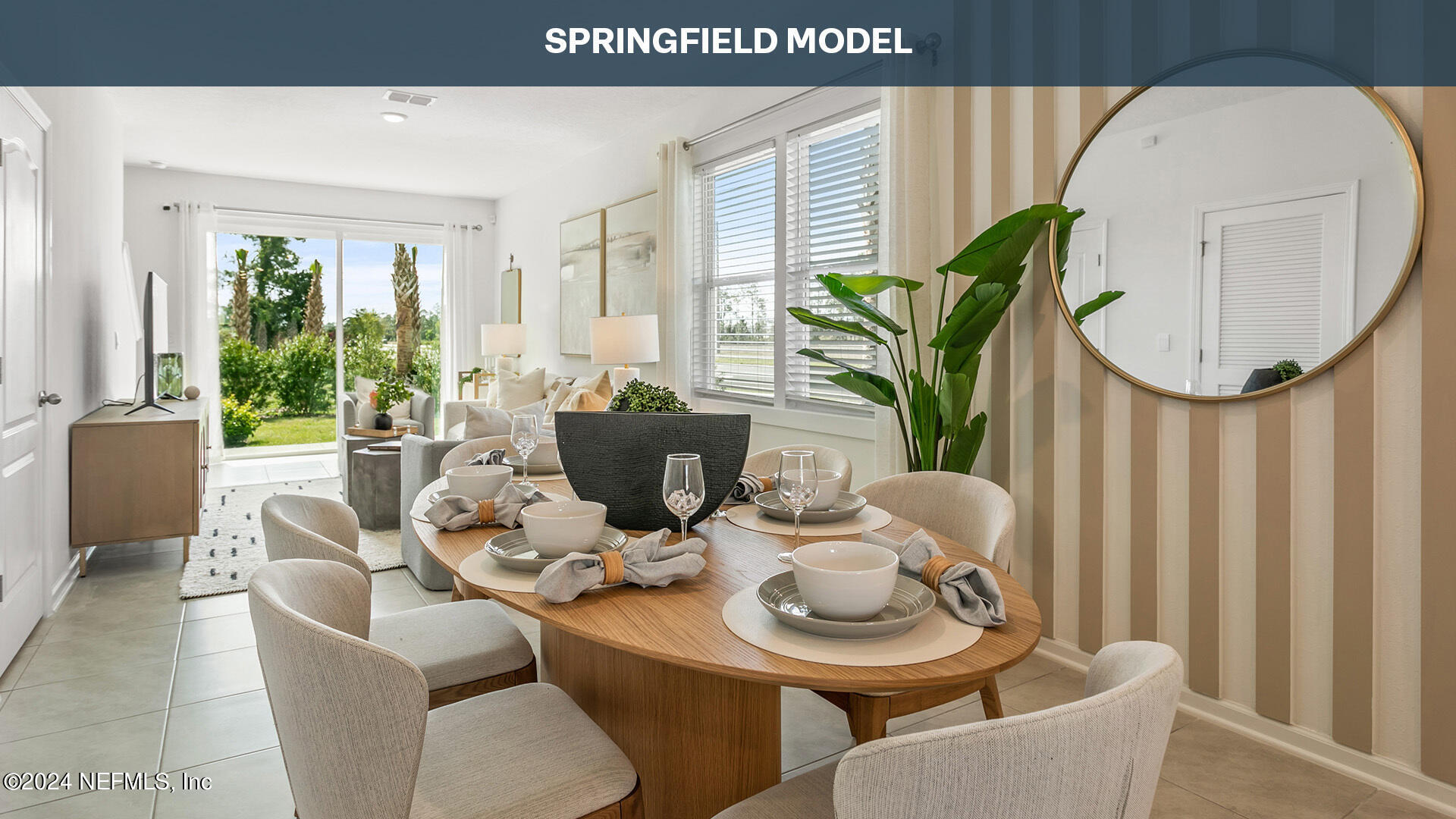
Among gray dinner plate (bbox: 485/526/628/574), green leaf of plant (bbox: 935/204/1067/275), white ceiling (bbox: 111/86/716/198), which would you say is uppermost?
white ceiling (bbox: 111/86/716/198)

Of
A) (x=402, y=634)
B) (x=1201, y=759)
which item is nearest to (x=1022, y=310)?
(x=1201, y=759)

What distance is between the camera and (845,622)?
107 centimetres

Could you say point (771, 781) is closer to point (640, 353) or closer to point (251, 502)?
point (640, 353)

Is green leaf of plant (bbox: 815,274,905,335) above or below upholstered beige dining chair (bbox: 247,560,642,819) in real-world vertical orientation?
above

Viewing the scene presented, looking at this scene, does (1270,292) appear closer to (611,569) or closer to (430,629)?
(611,569)

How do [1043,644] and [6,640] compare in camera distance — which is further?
[1043,644]

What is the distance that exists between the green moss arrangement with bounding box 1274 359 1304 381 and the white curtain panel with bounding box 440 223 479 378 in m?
7.73

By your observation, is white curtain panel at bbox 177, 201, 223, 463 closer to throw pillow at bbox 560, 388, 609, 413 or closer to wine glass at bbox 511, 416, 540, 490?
throw pillow at bbox 560, 388, 609, 413

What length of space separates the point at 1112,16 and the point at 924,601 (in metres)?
2.29

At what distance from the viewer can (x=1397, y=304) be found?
6.32ft

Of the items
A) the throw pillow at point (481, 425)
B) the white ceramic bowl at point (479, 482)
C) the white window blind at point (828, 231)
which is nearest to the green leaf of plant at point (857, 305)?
the white window blind at point (828, 231)

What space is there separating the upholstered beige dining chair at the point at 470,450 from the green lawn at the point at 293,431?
626 centimetres

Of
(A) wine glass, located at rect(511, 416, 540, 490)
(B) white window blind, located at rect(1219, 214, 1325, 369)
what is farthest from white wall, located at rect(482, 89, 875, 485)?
(A) wine glass, located at rect(511, 416, 540, 490)

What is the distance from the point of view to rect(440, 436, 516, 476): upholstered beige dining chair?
2428 millimetres
